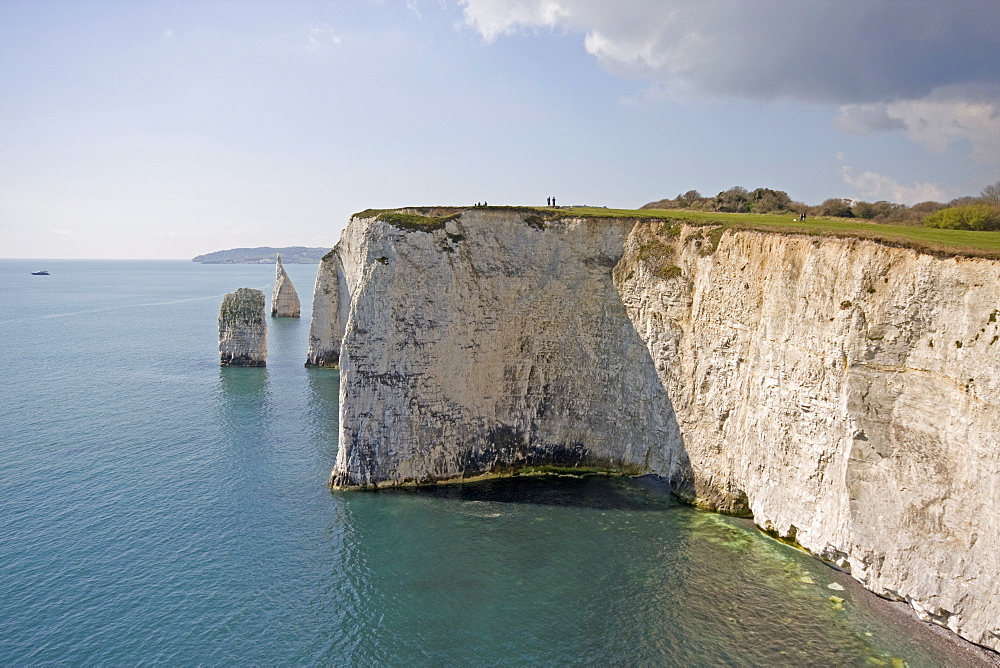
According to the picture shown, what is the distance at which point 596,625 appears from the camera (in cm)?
2014

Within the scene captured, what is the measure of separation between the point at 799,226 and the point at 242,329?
52.7 meters

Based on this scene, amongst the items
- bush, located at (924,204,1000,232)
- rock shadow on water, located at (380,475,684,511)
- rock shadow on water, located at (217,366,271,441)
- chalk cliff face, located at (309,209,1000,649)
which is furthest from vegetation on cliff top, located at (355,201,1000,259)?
rock shadow on water, located at (217,366,271,441)

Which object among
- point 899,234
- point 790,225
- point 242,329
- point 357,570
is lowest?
point 357,570

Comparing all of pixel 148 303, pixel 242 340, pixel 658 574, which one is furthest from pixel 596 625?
pixel 148 303

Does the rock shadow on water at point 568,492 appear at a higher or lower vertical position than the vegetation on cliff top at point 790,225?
lower

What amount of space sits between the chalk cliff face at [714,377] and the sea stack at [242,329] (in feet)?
108

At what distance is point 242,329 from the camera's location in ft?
194

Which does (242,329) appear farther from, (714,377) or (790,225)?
(790,225)

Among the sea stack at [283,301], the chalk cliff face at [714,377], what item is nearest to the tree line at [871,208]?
the chalk cliff face at [714,377]

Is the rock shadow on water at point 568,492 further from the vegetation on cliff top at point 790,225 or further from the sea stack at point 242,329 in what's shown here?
the sea stack at point 242,329

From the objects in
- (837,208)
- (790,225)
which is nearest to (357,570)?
(790,225)

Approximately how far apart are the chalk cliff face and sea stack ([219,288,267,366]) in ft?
108

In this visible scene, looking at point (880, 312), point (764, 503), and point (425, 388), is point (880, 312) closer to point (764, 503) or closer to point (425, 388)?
point (764, 503)

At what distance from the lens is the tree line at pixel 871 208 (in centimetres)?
2791
